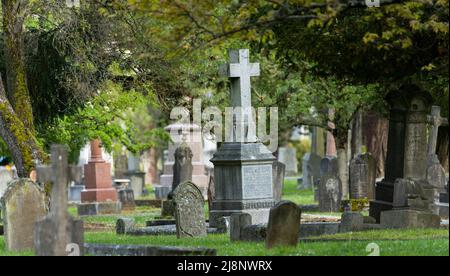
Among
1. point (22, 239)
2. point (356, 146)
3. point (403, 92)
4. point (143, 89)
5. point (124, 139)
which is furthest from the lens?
point (356, 146)

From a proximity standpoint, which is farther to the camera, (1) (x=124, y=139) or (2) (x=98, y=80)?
(1) (x=124, y=139)

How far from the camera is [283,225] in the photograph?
56.3 feet

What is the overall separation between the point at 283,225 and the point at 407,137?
6752mm

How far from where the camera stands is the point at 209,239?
70.2ft

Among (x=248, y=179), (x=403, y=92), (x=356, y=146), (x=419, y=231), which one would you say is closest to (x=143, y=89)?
(x=248, y=179)

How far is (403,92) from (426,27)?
5.83 meters

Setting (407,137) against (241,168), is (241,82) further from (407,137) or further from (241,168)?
(407,137)

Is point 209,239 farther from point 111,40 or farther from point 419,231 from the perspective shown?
point 111,40

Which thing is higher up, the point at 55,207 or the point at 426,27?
the point at 426,27

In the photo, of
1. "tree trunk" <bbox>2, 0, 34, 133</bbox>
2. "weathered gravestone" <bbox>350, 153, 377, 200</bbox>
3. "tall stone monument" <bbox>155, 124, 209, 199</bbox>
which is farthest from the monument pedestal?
"tall stone monument" <bbox>155, 124, 209, 199</bbox>

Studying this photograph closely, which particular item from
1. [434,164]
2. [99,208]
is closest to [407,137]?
[434,164]

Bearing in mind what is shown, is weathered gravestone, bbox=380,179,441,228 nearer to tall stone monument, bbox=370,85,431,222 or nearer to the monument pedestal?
tall stone monument, bbox=370,85,431,222

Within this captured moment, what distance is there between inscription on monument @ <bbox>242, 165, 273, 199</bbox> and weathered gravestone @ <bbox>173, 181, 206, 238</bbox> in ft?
8.64

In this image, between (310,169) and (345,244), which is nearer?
(345,244)
